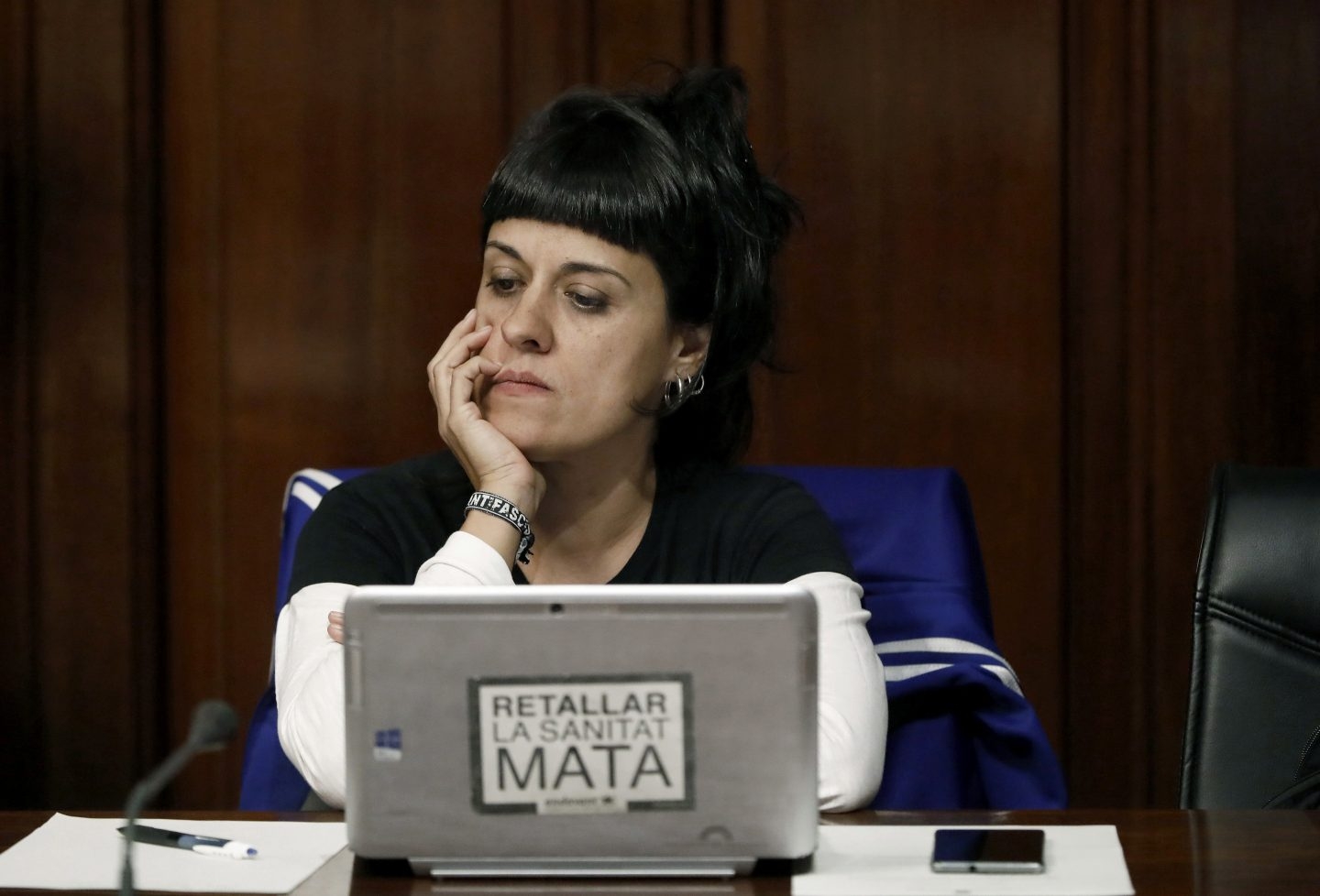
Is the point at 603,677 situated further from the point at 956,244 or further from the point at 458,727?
the point at 956,244

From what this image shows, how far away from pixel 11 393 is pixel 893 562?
5.12 feet

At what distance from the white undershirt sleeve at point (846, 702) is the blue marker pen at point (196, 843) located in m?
0.41

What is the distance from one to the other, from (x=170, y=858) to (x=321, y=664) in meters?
0.36

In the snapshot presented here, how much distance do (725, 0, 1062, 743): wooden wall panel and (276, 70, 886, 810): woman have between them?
0.71 metres

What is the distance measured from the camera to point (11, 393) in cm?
253

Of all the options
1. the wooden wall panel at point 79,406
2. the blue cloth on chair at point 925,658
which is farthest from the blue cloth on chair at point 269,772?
the wooden wall panel at point 79,406

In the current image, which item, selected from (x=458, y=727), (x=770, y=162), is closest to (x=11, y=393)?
(x=770, y=162)

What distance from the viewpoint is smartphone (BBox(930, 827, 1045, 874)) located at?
943 millimetres

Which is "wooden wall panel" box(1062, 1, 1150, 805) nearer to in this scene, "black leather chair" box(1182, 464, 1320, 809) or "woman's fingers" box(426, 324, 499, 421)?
"black leather chair" box(1182, 464, 1320, 809)

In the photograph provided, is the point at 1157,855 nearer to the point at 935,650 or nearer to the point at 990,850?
the point at 990,850

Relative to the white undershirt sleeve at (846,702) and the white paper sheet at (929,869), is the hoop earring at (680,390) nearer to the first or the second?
the white undershirt sleeve at (846,702)

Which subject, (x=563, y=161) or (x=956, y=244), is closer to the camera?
(x=563, y=161)

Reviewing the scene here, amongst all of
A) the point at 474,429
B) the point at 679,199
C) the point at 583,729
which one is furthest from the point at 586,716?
the point at 679,199

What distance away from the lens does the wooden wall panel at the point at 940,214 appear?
8.18 feet
